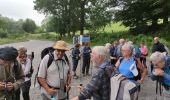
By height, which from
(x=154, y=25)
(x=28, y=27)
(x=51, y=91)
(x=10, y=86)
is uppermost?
(x=10, y=86)

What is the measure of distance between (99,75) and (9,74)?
1.63m

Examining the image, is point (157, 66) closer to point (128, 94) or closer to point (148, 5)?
point (128, 94)

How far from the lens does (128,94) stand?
5652 millimetres

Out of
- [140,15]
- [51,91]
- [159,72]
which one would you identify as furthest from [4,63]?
[140,15]

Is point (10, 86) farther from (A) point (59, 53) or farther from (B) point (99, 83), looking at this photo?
(B) point (99, 83)

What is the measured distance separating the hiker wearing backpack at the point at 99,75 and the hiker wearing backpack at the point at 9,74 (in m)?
1.25

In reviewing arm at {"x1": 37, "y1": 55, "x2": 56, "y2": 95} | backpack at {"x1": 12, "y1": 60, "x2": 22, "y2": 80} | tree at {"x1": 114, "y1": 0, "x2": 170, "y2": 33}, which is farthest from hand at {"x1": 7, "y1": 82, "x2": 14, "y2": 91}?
tree at {"x1": 114, "y1": 0, "x2": 170, "y2": 33}

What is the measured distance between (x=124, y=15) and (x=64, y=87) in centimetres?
4122

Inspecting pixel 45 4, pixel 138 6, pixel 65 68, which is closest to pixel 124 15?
pixel 138 6

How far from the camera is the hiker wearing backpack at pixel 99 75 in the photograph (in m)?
5.52

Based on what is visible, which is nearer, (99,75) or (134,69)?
(99,75)

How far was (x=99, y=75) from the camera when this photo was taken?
5.55 meters

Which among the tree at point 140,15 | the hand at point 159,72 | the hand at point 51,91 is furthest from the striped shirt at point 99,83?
the tree at point 140,15

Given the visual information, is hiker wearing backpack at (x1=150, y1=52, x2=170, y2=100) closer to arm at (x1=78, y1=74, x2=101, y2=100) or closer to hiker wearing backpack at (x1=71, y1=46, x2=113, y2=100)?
hiker wearing backpack at (x1=71, y1=46, x2=113, y2=100)
